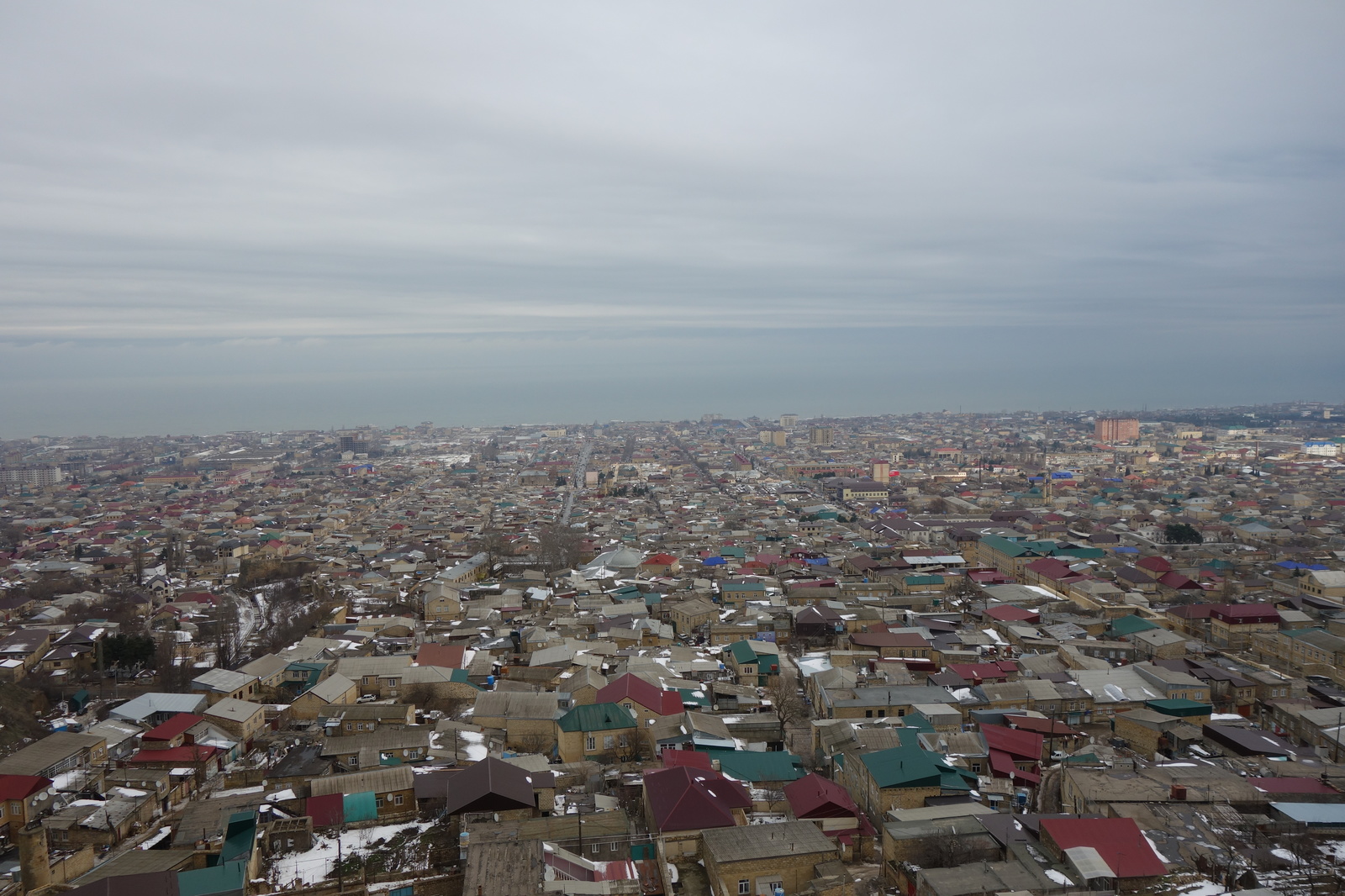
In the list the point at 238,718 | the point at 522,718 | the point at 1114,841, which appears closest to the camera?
the point at 1114,841

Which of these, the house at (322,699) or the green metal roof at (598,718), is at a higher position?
the green metal roof at (598,718)

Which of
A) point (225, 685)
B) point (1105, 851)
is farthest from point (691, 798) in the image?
point (225, 685)

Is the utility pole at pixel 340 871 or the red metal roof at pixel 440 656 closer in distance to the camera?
the utility pole at pixel 340 871

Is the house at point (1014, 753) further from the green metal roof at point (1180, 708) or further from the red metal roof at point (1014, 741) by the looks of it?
the green metal roof at point (1180, 708)

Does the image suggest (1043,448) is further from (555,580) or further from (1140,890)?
(1140,890)

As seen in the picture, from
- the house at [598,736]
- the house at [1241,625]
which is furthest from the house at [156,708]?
the house at [1241,625]

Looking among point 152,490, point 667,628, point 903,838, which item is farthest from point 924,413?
point 903,838

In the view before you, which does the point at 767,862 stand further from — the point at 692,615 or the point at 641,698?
the point at 692,615
